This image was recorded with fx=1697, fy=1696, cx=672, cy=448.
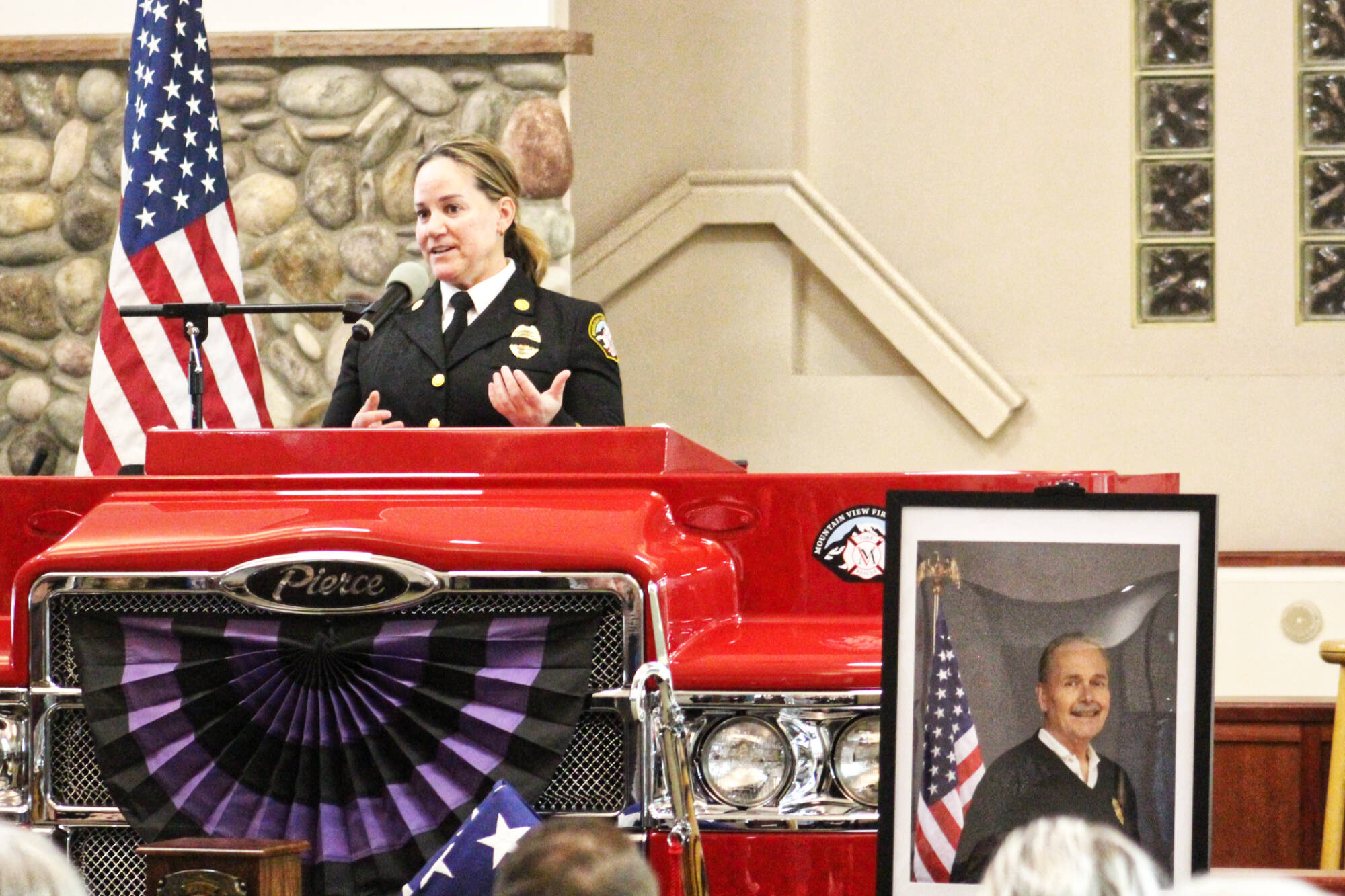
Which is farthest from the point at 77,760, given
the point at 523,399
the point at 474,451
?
the point at 523,399

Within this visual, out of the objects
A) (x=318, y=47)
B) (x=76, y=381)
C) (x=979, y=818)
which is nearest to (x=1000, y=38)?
(x=318, y=47)

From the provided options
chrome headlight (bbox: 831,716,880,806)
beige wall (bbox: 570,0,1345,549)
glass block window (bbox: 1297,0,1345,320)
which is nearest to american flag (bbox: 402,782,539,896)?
chrome headlight (bbox: 831,716,880,806)

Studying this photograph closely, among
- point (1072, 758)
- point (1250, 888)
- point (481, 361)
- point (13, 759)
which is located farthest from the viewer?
point (481, 361)

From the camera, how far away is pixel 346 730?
6.44ft

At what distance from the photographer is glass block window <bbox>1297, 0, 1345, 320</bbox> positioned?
6.11 metres

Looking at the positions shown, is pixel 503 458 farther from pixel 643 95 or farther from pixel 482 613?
pixel 643 95

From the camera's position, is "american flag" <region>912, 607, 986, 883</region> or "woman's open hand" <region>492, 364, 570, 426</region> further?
"woman's open hand" <region>492, 364, 570, 426</region>

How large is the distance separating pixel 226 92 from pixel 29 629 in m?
3.00

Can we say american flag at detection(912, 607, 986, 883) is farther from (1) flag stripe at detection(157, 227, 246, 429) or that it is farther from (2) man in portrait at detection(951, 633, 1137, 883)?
(1) flag stripe at detection(157, 227, 246, 429)

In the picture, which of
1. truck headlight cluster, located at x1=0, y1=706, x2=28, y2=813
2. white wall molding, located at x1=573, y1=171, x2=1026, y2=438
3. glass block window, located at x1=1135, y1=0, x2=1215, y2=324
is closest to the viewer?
truck headlight cluster, located at x1=0, y1=706, x2=28, y2=813

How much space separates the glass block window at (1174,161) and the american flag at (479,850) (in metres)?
4.79

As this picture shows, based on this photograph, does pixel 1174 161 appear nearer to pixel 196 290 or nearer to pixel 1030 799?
pixel 196 290

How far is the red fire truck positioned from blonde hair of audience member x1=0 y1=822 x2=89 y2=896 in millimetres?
880

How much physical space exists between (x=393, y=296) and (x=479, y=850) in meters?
1.03
